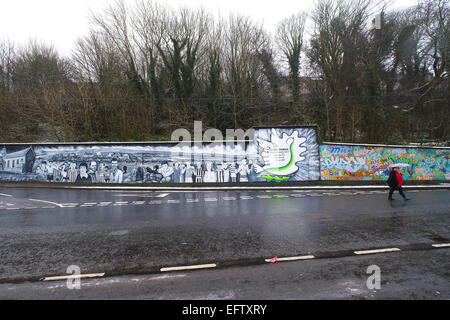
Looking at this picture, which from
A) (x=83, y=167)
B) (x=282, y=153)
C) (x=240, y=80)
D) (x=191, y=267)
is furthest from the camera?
(x=240, y=80)

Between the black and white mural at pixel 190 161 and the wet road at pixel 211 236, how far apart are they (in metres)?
6.66

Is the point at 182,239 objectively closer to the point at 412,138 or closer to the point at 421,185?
the point at 421,185

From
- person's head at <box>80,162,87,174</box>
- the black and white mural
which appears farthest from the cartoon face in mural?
person's head at <box>80,162,87,174</box>

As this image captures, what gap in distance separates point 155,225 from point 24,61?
33254 millimetres

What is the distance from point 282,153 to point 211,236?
39.0 ft

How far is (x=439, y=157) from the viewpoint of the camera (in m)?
17.8

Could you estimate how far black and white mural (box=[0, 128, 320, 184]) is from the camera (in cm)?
1672

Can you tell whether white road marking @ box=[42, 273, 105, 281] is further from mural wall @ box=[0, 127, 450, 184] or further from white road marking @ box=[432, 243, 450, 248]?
mural wall @ box=[0, 127, 450, 184]

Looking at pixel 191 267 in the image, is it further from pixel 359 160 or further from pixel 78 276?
pixel 359 160

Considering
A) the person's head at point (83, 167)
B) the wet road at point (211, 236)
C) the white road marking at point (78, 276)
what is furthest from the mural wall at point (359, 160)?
the person's head at point (83, 167)

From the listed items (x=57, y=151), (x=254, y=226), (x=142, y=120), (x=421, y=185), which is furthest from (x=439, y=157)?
(x=57, y=151)

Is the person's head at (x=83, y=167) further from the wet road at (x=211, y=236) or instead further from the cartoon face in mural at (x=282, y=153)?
the cartoon face in mural at (x=282, y=153)

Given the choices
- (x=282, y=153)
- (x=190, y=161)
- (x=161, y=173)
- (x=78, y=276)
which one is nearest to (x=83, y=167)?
(x=161, y=173)

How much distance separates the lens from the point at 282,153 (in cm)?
1673
